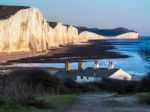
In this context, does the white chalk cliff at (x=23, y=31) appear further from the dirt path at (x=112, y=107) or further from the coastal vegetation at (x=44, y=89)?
the dirt path at (x=112, y=107)

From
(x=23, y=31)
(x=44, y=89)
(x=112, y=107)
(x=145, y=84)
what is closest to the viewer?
(x=112, y=107)

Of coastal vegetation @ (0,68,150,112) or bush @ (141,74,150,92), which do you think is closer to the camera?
coastal vegetation @ (0,68,150,112)

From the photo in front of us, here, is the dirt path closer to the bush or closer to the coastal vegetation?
the coastal vegetation

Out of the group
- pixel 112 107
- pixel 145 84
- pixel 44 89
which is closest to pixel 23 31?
pixel 145 84

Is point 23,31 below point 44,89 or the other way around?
the other way around

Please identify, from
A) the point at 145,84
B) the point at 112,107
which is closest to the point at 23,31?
the point at 145,84

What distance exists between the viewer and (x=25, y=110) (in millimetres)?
12469

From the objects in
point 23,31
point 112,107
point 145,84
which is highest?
point 23,31

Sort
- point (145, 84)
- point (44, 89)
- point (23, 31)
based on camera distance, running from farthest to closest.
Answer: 1. point (23, 31)
2. point (145, 84)
3. point (44, 89)

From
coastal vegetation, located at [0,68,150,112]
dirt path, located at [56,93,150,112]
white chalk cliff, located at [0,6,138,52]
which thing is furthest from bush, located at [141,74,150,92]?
white chalk cliff, located at [0,6,138,52]

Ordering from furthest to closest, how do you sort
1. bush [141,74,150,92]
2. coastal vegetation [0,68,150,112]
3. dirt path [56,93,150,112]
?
bush [141,74,150,92] < dirt path [56,93,150,112] < coastal vegetation [0,68,150,112]

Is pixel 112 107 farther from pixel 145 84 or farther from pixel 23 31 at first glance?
pixel 23 31

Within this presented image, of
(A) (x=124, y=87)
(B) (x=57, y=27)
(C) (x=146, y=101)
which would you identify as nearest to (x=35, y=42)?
(B) (x=57, y=27)

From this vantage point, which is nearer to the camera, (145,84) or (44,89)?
(44,89)
